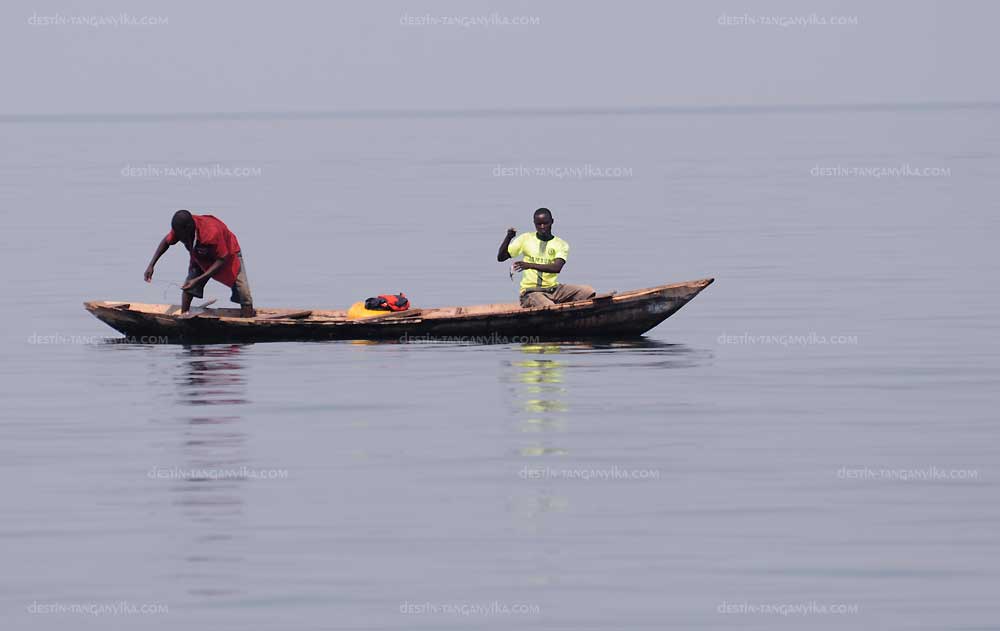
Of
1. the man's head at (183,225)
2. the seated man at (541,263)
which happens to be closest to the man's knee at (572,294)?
the seated man at (541,263)

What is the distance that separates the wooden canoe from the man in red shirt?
31cm

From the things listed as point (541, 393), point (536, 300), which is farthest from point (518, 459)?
point (536, 300)

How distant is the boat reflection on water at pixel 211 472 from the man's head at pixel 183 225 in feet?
4.98

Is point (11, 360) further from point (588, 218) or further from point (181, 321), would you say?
point (588, 218)

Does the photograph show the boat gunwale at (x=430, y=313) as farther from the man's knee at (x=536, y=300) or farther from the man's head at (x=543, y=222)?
the man's head at (x=543, y=222)

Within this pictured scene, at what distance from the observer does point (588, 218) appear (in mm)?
56781

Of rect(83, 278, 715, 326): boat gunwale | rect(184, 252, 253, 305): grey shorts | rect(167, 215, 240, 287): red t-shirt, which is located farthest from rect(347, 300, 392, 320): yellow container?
rect(167, 215, 240, 287): red t-shirt

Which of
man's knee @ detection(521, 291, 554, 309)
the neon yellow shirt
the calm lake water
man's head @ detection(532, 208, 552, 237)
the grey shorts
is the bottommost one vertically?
the calm lake water

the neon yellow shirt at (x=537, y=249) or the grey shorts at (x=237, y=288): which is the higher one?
the neon yellow shirt at (x=537, y=249)

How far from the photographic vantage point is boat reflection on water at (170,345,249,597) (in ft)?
45.8

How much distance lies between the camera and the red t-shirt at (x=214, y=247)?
2536 centimetres

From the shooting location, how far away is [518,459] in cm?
1781

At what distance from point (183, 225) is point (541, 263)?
175 inches

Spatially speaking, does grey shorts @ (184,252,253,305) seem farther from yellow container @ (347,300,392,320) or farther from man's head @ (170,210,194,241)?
yellow container @ (347,300,392,320)
